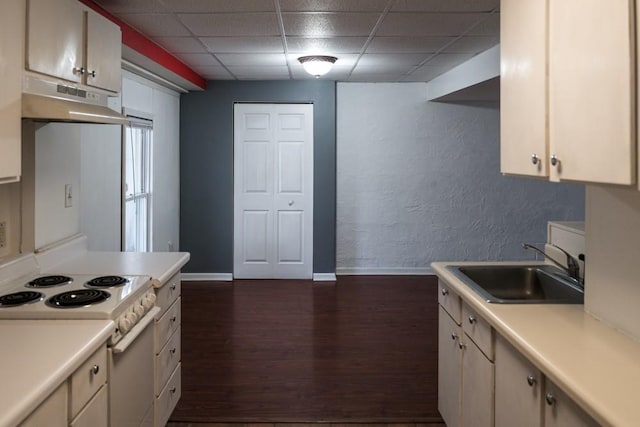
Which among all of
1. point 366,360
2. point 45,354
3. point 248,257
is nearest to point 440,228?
point 248,257

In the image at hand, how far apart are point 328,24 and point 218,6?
31.0 inches

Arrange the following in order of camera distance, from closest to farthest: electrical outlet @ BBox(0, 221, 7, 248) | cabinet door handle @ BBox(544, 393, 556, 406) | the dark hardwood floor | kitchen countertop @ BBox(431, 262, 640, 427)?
kitchen countertop @ BBox(431, 262, 640, 427) < cabinet door handle @ BBox(544, 393, 556, 406) < electrical outlet @ BBox(0, 221, 7, 248) < the dark hardwood floor

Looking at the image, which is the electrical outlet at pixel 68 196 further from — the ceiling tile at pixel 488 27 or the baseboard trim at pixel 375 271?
the baseboard trim at pixel 375 271

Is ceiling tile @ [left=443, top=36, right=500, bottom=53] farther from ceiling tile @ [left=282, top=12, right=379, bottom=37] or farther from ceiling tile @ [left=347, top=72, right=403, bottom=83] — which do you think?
ceiling tile @ [left=347, top=72, right=403, bottom=83]

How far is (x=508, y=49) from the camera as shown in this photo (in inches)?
81.7

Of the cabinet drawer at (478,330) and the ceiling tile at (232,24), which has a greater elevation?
the ceiling tile at (232,24)

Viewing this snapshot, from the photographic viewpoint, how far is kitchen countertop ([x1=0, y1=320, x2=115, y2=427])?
1278mm

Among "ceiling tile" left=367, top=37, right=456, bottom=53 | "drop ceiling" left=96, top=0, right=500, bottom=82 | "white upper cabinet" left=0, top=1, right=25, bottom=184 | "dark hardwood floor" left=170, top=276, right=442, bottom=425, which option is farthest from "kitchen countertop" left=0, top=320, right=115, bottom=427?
"ceiling tile" left=367, top=37, right=456, bottom=53

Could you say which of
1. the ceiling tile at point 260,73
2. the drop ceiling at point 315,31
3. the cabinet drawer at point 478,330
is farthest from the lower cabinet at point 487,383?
the ceiling tile at point 260,73

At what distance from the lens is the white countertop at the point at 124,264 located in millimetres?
2664

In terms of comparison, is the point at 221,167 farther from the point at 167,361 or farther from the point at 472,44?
the point at 167,361

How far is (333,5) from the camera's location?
320cm

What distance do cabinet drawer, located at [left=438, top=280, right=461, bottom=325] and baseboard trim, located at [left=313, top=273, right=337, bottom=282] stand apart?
3.54 m

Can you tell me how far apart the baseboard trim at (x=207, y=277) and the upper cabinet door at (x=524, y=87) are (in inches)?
183
